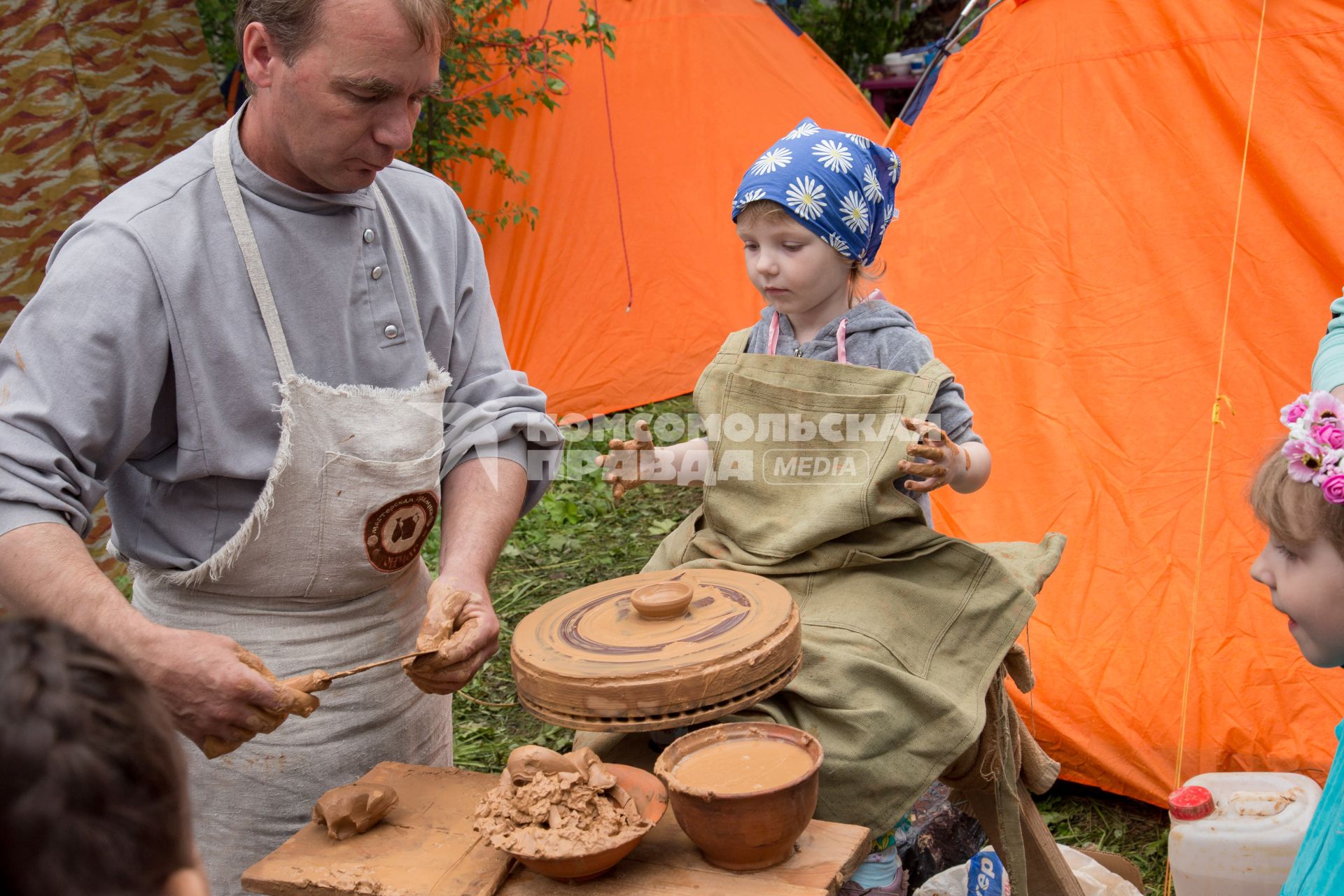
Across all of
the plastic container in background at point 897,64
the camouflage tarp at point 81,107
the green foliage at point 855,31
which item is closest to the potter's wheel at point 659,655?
the camouflage tarp at point 81,107

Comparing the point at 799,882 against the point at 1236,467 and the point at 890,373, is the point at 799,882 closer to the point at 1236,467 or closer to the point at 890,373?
the point at 890,373

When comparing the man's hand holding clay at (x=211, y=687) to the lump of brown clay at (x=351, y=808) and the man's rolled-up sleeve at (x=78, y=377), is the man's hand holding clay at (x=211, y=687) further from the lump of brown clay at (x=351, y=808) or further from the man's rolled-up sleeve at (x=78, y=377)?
the man's rolled-up sleeve at (x=78, y=377)

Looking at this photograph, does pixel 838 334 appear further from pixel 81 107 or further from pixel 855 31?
pixel 855 31

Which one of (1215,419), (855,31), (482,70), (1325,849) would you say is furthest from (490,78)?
(855,31)

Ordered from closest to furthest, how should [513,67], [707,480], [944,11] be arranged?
[707,480], [513,67], [944,11]

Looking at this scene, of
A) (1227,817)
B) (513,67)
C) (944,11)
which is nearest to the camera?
(1227,817)

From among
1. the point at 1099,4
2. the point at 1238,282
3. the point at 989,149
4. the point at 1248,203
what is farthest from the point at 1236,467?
the point at 1099,4

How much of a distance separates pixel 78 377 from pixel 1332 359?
2.47 m

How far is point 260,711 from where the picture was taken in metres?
1.74

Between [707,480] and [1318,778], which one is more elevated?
[707,480]

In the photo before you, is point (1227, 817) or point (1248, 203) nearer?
point (1227, 817)

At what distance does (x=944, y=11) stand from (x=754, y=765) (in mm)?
11773

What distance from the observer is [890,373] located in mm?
2492

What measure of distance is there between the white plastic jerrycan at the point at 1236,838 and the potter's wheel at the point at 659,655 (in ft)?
5.24
